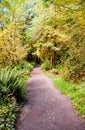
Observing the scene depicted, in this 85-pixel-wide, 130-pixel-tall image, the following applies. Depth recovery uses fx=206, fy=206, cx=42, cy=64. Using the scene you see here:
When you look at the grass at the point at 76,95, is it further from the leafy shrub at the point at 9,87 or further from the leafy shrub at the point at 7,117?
the leafy shrub at the point at 7,117

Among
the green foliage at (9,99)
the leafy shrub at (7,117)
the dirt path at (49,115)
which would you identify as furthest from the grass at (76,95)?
the leafy shrub at (7,117)

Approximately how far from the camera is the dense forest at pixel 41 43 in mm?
7293

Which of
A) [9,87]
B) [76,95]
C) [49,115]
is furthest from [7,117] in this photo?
[76,95]

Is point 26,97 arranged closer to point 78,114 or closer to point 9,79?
point 9,79

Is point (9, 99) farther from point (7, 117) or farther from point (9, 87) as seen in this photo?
point (7, 117)

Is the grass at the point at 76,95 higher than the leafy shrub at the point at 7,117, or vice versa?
the leafy shrub at the point at 7,117

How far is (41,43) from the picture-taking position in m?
24.4

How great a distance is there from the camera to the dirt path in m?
7.20

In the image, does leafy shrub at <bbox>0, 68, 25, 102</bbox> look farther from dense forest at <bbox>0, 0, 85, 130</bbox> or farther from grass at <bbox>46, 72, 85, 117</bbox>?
grass at <bbox>46, 72, 85, 117</bbox>

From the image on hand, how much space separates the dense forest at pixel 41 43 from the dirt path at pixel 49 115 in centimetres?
48

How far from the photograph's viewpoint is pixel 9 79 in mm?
10156

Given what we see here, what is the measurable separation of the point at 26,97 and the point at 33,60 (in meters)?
26.4

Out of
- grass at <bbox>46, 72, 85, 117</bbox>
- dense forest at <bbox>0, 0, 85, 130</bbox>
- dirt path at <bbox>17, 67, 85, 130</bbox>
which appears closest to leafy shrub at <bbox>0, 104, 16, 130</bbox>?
dense forest at <bbox>0, 0, 85, 130</bbox>

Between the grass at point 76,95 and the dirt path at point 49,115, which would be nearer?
the dirt path at point 49,115
